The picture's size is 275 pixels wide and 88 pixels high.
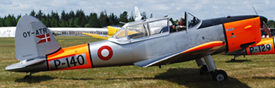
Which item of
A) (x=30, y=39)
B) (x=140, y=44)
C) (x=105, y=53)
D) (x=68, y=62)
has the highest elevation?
(x=30, y=39)

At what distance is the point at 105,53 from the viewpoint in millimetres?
6734

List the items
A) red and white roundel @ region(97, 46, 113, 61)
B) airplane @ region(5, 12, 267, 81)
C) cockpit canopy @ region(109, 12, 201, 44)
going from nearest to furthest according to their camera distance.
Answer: airplane @ region(5, 12, 267, 81), cockpit canopy @ region(109, 12, 201, 44), red and white roundel @ region(97, 46, 113, 61)

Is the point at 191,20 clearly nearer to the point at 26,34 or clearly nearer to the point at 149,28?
the point at 149,28

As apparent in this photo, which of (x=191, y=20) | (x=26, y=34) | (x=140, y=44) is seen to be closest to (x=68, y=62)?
(x=26, y=34)

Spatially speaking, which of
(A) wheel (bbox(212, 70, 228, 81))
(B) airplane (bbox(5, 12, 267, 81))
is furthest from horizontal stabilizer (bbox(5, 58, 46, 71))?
(A) wheel (bbox(212, 70, 228, 81))

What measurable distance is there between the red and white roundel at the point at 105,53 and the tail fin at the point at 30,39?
1.51 metres

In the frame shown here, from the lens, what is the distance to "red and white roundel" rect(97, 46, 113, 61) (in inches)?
264

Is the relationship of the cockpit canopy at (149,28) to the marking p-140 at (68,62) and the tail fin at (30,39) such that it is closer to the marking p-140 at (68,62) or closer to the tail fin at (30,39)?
the marking p-140 at (68,62)

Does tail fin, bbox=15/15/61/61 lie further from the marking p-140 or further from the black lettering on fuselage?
the marking p-140

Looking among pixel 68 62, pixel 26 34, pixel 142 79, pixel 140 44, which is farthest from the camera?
pixel 142 79

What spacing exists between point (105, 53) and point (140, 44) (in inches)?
42.0

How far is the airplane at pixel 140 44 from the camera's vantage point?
6.36 meters

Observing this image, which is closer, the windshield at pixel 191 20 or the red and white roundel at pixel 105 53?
the windshield at pixel 191 20

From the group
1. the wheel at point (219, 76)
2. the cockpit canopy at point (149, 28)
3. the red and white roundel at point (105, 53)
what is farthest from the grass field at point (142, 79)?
the cockpit canopy at point (149, 28)
